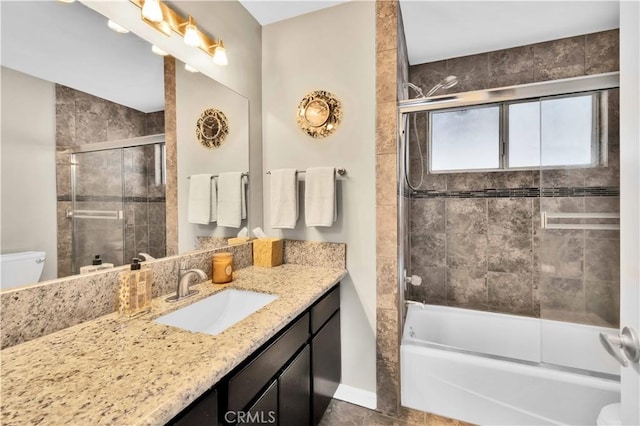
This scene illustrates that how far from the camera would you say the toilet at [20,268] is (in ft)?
2.56

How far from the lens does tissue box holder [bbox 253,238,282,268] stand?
175 centimetres

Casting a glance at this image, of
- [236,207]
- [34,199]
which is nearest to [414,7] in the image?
[236,207]

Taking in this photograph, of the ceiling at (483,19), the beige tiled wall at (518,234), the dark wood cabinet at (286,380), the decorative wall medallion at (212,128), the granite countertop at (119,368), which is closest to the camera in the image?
the granite countertop at (119,368)

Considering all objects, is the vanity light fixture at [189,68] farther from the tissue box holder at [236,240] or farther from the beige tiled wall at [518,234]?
the beige tiled wall at [518,234]

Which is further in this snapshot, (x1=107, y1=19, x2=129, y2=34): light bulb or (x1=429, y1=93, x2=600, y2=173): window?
(x1=429, y1=93, x2=600, y2=173): window

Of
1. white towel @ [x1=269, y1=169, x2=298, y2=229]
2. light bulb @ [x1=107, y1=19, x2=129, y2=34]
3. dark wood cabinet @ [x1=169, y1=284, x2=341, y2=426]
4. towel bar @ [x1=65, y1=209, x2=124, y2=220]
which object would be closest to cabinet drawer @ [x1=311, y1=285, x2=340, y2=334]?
dark wood cabinet @ [x1=169, y1=284, x2=341, y2=426]

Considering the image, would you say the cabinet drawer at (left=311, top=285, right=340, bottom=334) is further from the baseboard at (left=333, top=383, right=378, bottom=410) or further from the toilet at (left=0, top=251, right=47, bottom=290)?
the toilet at (left=0, top=251, right=47, bottom=290)

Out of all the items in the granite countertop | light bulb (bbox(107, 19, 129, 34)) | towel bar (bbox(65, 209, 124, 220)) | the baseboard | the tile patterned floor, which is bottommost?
the tile patterned floor

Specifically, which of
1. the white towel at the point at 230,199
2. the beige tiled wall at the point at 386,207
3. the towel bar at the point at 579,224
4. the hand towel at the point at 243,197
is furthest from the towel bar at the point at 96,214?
the towel bar at the point at 579,224

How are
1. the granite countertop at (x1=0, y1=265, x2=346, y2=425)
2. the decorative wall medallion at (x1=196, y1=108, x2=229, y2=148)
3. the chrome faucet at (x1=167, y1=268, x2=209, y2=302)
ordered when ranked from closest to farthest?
the granite countertop at (x1=0, y1=265, x2=346, y2=425), the chrome faucet at (x1=167, y1=268, x2=209, y2=302), the decorative wall medallion at (x1=196, y1=108, x2=229, y2=148)

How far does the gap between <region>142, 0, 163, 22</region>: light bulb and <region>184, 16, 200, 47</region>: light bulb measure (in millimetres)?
162

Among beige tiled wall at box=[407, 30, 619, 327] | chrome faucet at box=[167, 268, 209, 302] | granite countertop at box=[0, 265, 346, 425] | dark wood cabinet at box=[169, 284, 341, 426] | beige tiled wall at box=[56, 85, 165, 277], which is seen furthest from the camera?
beige tiled wall at box=[407, 30, 619, 327]

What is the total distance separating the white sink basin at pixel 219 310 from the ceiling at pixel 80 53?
898 mm

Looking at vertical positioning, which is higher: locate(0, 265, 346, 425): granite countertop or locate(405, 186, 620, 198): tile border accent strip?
locate(405, 186, 620, 198): tile border accent strip
